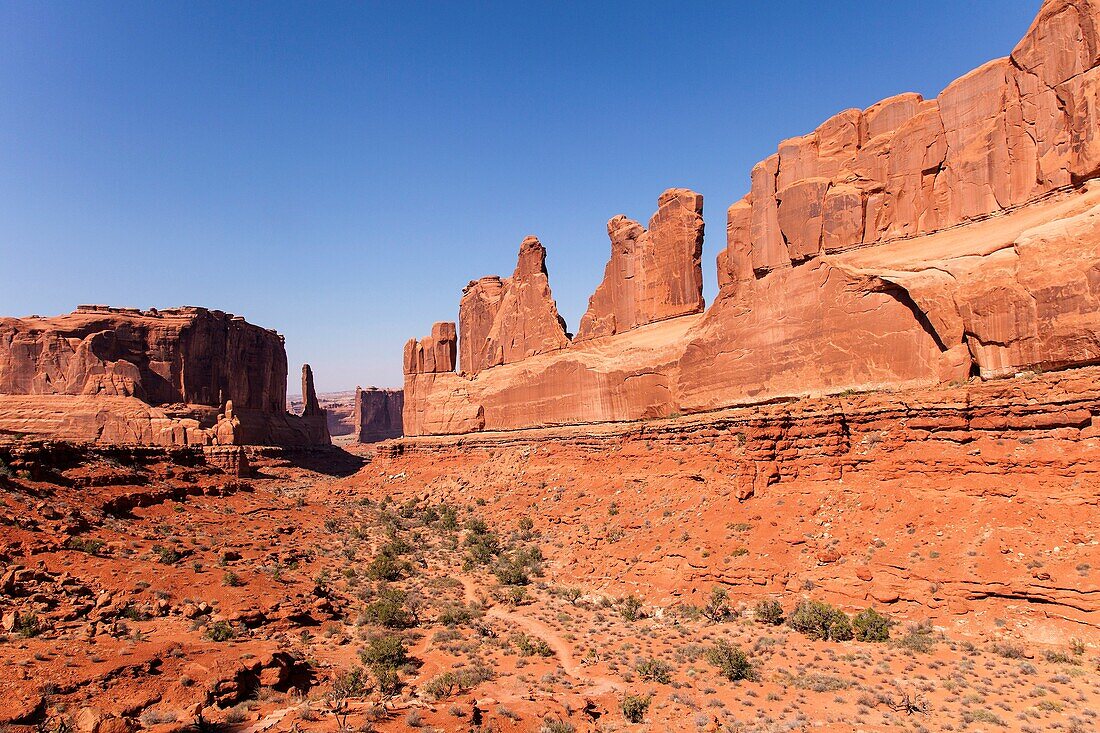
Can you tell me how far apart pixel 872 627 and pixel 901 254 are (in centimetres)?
1179

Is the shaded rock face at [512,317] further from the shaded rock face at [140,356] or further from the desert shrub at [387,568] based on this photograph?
the shaded rock face at [140,356]

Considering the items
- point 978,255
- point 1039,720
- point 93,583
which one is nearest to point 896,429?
point 978,255

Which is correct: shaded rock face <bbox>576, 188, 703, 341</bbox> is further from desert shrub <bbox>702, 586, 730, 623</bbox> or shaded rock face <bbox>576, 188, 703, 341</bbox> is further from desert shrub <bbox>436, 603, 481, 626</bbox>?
desert shrub <bbox>436, 603, 481, 626</bbox>

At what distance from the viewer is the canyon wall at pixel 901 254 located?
52.5 feet

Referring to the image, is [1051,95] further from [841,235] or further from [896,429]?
[896,429]

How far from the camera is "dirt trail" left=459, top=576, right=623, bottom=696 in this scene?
44.1 ft

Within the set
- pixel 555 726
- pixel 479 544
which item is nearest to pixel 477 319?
pixel 479 544

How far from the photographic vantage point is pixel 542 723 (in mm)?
10969

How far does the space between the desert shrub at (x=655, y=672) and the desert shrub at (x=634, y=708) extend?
144cm

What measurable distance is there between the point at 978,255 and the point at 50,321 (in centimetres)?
7650

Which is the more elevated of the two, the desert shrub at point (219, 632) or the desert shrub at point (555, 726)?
the desert shrub at point (219, 632)

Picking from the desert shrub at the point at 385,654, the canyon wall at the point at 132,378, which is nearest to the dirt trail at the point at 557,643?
the desert shrub at the point at 385,654

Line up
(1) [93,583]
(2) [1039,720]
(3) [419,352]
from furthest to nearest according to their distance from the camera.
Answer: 1. (3) [419,352]
2. (1) [93,583]
3. (2) [1039,720]

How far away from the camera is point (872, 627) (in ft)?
47.5
